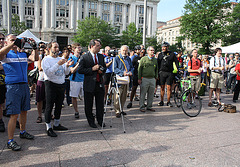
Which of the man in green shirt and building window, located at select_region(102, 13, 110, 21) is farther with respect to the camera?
building window, located at select_region(102, 13, 110, 21)

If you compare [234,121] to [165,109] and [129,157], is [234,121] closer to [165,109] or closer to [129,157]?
[165,109]

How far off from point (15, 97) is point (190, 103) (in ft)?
17.7

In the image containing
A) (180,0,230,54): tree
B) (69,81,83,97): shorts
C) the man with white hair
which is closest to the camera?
(69,81,83,97): shorts

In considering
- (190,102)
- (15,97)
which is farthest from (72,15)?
(15,97)

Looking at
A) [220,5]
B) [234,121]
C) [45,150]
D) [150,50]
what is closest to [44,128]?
[45,150]

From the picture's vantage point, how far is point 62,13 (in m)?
65.6

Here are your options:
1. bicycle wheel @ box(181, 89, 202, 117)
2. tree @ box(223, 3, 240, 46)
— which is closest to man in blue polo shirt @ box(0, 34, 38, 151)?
bicycle wheel @ box(181, 89, 202, 117)

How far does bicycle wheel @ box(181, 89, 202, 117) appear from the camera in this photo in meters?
6.84

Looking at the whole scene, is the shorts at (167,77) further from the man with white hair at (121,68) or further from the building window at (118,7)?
the building window at (118,7)

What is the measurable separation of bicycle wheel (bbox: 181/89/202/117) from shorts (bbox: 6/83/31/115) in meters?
4.86

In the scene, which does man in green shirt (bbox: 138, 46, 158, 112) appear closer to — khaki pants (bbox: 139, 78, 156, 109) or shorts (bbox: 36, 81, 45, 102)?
khaki pants (bbox: 139, 78, 156, 109)

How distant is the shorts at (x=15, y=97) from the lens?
4020mm

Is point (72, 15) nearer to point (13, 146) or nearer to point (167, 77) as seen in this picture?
point (167, 77)

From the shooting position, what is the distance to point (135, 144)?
436 centimetres
